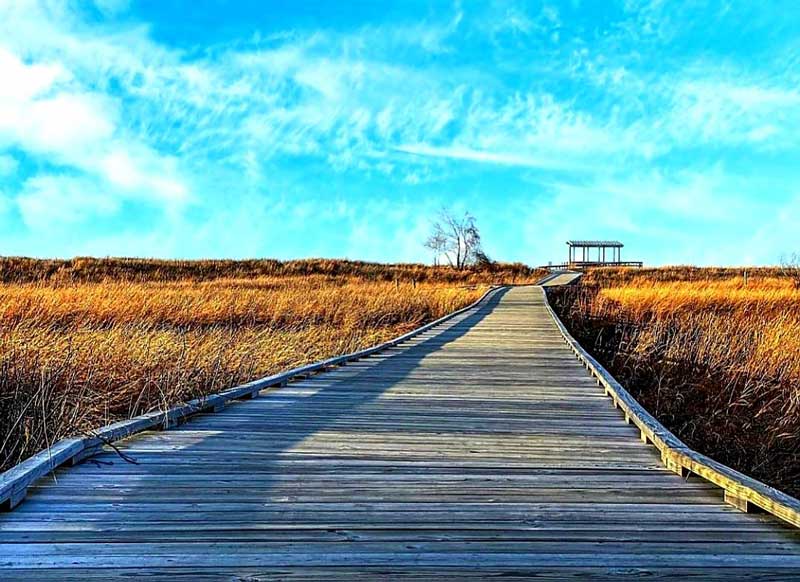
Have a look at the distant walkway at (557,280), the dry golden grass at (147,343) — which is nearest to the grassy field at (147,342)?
the dry golden grass at (147,343)

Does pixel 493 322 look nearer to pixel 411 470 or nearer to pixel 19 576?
pixel 411 470

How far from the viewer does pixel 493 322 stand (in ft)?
41.9

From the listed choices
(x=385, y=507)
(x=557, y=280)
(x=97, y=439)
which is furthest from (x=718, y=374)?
(x=557, y=280)

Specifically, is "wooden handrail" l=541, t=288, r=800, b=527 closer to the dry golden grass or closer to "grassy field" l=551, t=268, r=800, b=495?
"grassy field" l=551, t=268, r=800, b=495

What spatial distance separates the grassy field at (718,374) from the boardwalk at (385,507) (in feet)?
7.44

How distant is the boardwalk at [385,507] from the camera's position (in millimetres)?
2246

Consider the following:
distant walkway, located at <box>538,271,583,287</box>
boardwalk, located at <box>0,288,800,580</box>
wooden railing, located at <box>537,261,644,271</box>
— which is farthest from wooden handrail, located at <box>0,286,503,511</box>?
wooden railing, located at <box>537,261,644,271</box>

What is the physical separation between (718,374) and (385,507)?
24.0ft

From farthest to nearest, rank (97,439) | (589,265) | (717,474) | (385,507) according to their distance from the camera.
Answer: (589,265) → (97,439) → (717,474) → (385,507)

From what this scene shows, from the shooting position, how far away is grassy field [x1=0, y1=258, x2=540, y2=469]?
205 inches

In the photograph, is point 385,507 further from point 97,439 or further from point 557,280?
point 557,280

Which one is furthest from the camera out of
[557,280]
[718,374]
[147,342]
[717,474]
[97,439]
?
[557,280]

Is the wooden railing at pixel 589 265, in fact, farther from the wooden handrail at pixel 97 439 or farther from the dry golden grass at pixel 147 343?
the wooden handrail at pixel 97 439

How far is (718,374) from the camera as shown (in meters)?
8.79
